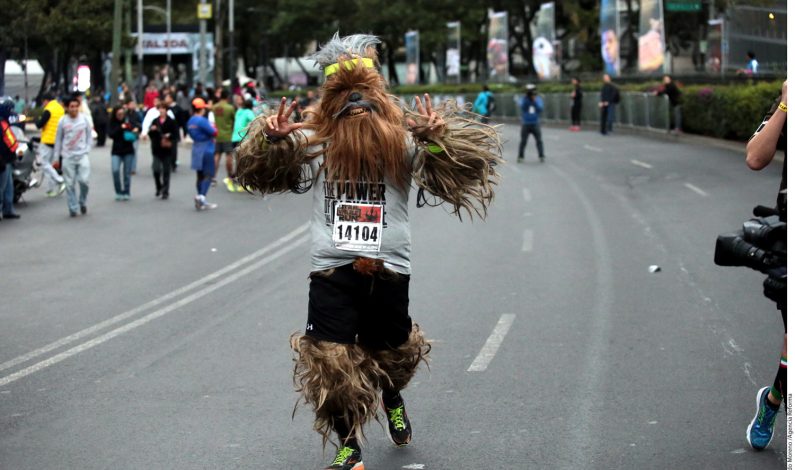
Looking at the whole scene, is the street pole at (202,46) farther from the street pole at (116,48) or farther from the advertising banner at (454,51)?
the advertising banner at (454,51)

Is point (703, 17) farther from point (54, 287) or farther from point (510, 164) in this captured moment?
point (54, 287)

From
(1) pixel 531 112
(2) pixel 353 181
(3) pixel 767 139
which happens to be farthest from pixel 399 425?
(1) pixel 531 112

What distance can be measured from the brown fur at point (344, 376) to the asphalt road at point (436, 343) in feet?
1.51

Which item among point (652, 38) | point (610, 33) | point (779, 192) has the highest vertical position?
point (610, 33)

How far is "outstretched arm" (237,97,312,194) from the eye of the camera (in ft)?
18.2

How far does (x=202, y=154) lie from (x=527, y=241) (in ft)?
20.9

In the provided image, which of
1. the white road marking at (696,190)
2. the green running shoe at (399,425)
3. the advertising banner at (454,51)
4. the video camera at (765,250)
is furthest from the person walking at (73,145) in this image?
the advertising banner at (454,51)

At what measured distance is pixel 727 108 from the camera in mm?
31094

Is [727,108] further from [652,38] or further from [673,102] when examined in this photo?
[652,38]

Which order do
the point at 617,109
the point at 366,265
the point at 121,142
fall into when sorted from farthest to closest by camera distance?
the point at 617,109 → the point at 121,142 → the point at 366,265

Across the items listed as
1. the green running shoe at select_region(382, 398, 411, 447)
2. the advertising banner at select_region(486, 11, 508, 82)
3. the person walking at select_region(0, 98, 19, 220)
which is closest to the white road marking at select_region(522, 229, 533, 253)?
the person walking at select_region(0, 98, 19, 220)

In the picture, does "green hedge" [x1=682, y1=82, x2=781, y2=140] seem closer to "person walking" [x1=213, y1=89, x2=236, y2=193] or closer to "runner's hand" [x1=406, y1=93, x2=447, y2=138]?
"person walking" [x1=213, y1=89, x2=236, y2=193]

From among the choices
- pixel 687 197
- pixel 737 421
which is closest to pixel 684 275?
pixel 737 421

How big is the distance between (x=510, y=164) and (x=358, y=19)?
51548 mm
